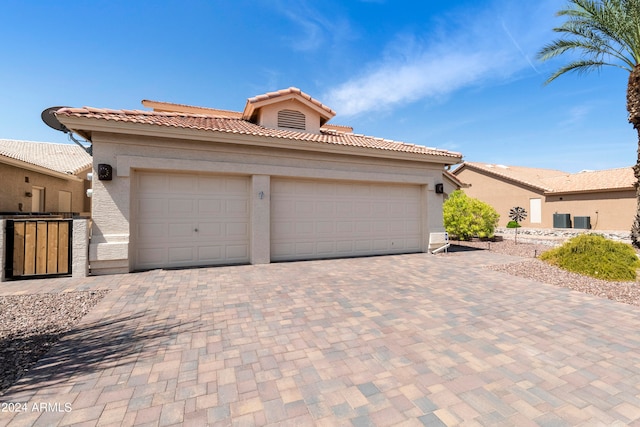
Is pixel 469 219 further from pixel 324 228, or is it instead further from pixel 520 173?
pixel 520 173

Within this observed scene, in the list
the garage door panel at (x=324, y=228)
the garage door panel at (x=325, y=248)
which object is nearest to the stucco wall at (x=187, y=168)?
the garage door panel at (x=324, y=228)

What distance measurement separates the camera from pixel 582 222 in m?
21.7

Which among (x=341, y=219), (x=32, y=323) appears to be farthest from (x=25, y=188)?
(x=341, y=219)

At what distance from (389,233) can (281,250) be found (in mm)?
4199

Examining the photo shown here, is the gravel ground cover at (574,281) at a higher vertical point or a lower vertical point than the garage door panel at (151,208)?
lower

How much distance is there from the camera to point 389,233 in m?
10.4

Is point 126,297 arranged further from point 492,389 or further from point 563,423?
point 563,423

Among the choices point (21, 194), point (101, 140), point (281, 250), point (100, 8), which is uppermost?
point (100, 8)

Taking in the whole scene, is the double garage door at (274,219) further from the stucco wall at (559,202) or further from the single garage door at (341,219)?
the stucco wall at (559,202)

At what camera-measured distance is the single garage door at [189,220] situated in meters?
7.52

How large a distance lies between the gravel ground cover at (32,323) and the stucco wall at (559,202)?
97.8 ft

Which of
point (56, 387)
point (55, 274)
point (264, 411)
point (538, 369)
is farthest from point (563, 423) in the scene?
point (55, 274)

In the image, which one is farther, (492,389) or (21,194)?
(21,194)

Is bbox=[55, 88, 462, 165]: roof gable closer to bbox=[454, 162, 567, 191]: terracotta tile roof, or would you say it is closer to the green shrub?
the green shrub
